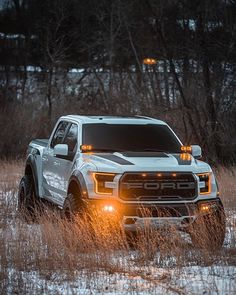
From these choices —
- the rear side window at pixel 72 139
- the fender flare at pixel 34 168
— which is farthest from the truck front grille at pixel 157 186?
the fender flare at pixel 34 168

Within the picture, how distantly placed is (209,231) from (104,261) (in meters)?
1.60

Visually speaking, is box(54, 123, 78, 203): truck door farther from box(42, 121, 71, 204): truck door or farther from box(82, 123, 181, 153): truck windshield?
box(82, 123, 181, 153): truck windshield

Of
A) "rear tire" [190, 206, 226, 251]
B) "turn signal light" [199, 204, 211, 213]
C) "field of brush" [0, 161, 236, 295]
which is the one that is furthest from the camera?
"turn signal light" [199, 204, 211, 213]

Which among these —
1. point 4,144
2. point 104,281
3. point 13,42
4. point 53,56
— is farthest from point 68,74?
point 104,281

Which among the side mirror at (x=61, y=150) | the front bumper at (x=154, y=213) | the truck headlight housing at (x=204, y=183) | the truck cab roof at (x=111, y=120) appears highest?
the truck cab roof at (x=111, y=120)

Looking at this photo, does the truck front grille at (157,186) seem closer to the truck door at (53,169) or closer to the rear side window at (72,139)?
Result: the rear side window at (72,139)

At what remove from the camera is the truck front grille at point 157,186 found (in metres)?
9.01

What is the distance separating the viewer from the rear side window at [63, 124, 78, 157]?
10.3 metres

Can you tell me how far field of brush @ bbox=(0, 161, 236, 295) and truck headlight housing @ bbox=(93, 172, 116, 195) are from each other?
36cm


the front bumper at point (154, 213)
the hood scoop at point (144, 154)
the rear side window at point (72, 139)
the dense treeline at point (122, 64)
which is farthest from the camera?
the dense treeline at point (122, 64)

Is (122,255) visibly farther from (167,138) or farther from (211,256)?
(167,138)

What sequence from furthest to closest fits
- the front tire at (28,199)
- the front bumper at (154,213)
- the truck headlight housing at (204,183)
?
1. the front tire at (28,199)
2. the truck headlight housing at (204,183)
3. the front bumper at (154,213)

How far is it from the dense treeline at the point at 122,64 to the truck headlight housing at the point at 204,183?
12270 mm

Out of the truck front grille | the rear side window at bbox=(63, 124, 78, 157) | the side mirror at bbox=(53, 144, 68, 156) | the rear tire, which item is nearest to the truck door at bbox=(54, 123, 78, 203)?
the rear side window at bbox=(63, 124, 78, 157)
